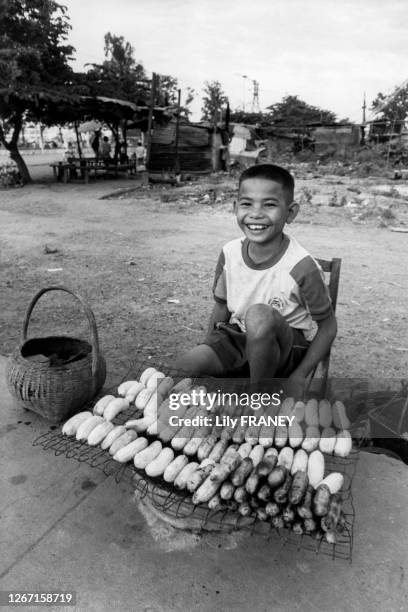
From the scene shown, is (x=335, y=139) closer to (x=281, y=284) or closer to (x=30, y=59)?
(x=30, y=59)

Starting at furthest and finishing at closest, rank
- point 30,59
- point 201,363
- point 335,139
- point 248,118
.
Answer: point 248,118, point 335,139, point 30,59, point 201,363

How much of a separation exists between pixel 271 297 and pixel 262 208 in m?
0.48

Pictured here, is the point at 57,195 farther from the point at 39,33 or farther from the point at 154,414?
the point at 154,414

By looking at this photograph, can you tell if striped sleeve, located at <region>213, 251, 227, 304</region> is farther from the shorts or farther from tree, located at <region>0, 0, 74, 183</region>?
tree, located at <region>0, 0, 74, 183</region>

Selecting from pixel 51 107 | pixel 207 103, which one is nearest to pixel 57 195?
pixel 51 107

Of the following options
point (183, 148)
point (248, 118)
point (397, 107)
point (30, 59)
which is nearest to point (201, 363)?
point (30, 59)

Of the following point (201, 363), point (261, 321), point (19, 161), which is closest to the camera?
point (261, 321)

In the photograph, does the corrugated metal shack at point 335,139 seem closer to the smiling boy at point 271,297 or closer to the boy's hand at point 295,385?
the smiling boy at point 271,297

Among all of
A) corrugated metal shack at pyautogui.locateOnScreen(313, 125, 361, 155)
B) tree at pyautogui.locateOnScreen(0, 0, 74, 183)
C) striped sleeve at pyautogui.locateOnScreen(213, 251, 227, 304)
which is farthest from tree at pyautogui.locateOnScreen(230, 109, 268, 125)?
striped sleeve at pyautogui.locateOnScreen(213, 251, 227, 304)

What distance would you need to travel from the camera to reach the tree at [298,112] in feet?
146

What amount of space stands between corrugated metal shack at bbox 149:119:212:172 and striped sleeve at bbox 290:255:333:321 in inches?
762

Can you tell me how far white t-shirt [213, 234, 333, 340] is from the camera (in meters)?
2.52

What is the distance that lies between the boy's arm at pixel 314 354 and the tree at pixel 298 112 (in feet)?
142

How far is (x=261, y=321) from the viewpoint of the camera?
2305 millimetres
